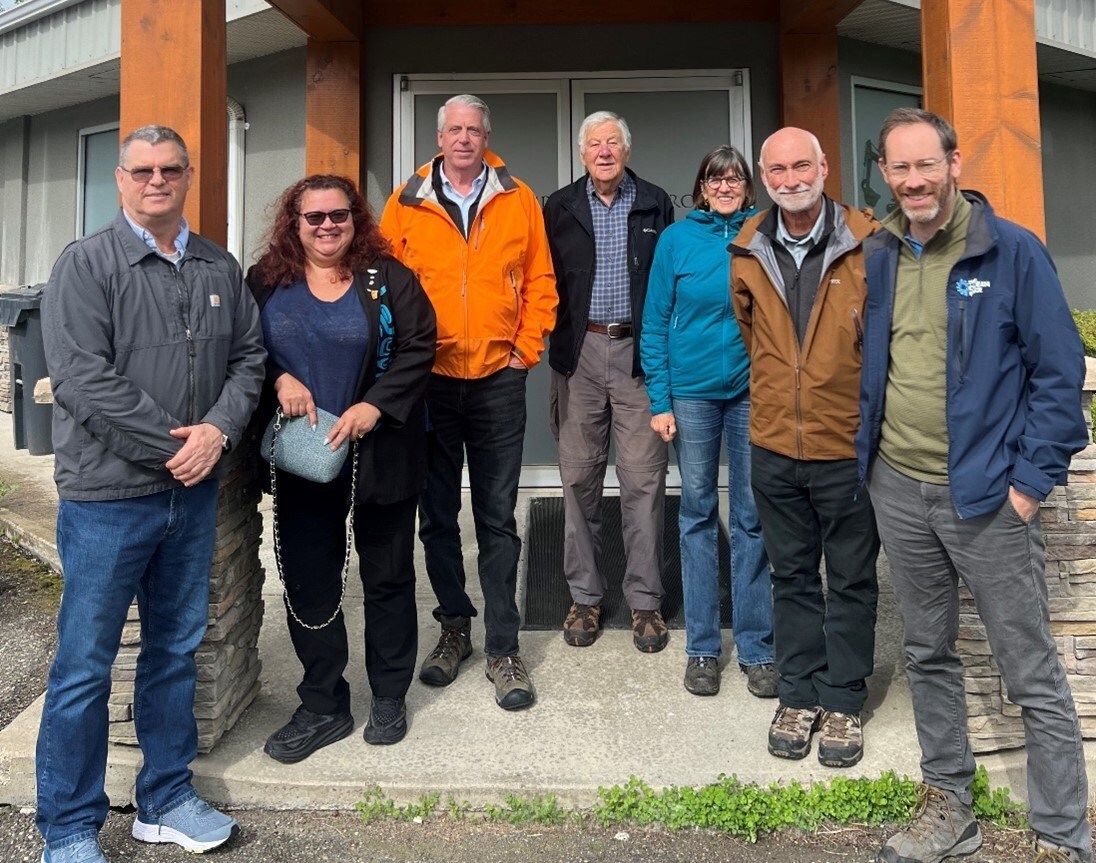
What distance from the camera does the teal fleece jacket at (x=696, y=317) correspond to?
3107 mm

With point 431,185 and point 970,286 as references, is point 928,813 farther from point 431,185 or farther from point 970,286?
point 431,185

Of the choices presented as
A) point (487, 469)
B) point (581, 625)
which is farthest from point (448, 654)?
point (487, 469)

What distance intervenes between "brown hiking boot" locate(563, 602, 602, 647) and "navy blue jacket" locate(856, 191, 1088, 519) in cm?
178

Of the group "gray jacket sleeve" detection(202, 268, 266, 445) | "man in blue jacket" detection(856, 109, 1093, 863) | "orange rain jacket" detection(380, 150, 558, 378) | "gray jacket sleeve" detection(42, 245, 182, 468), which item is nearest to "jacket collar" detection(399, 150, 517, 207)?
"orange rain jacket" detection(380, 150, 558, 378)

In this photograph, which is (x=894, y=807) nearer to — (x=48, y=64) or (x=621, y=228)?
(x=621, y=228)

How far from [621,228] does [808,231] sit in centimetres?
98

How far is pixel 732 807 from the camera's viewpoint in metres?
2.59

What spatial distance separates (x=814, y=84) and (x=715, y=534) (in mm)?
3329

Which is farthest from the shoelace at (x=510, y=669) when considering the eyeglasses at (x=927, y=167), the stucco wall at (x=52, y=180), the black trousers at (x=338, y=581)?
the stucco wall at (x=52, y=180)

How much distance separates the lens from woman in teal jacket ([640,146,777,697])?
3113 millimetres

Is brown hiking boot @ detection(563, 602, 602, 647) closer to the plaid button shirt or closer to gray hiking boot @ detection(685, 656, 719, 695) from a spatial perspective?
gray hiking boot @ detection(685, 656, 719, 695)

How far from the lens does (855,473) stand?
2695 mm

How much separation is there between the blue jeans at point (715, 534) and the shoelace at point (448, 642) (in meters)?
0.87

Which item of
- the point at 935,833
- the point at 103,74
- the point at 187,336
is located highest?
the point at 103,74
